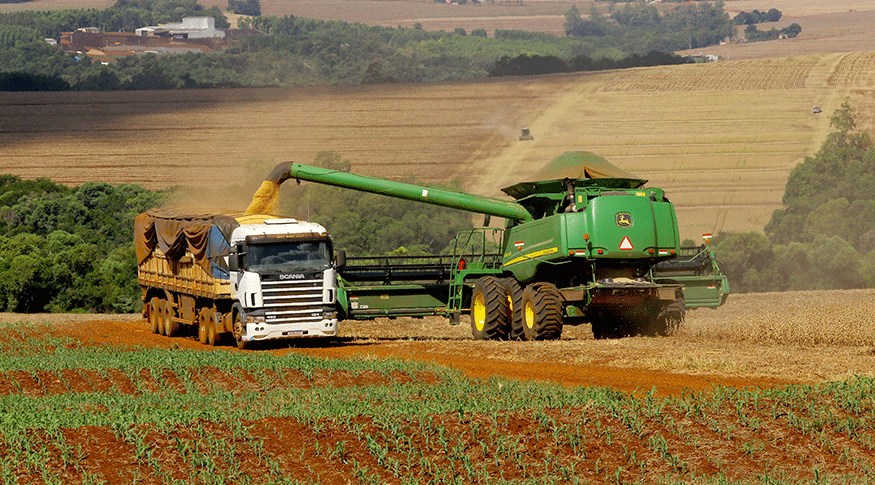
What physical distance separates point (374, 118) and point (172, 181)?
20008 mm

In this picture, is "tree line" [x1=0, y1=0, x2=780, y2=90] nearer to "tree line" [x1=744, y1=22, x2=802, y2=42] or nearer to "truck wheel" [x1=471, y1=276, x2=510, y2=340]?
"tree line" [x1=744, y1=22, x2=802, y2=42]

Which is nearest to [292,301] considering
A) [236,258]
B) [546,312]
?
[236,258]

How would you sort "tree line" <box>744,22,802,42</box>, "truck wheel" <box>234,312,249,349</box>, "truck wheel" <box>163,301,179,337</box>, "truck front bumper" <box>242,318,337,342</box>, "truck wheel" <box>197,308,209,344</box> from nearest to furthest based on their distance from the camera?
"truck front bumper" <box>242,318,337,342</box>, "truck wheel" <box>234,312,249,349</box>, "truck wheel" <box>197,308,209,344</box>, "truck wheel" <box>163,301,179,337</box>, "tree line" <box>744,22,802,42</box>

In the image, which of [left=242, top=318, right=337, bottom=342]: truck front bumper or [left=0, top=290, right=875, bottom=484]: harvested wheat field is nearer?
[left=0, top=290, right=875, bottom=484]: harvested wheat field

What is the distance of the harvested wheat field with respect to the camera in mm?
10664

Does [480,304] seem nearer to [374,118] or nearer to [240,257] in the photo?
[240,257]

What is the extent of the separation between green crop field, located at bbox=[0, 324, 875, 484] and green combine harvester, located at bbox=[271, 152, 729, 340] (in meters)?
7.57

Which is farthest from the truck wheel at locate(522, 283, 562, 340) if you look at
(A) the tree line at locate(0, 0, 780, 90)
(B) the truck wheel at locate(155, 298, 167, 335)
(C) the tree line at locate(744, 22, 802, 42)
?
(C) the tree line at locate(744, 22, 802, 42)

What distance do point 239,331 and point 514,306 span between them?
6.08 m

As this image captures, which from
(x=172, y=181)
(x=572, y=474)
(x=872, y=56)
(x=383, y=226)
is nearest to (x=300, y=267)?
(x=572, y=474)

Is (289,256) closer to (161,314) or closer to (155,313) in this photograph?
(161,314)

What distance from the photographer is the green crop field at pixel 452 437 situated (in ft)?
34.6

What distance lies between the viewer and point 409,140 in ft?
268

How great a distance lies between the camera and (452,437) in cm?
1146
